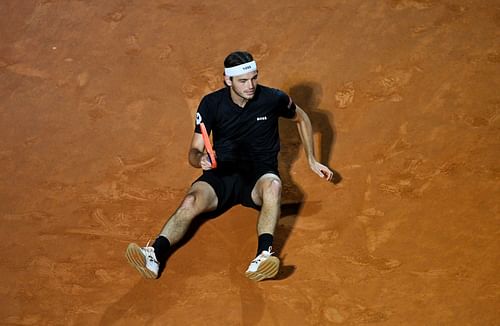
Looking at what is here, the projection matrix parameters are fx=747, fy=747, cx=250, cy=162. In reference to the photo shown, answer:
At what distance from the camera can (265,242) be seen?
16.0 feet

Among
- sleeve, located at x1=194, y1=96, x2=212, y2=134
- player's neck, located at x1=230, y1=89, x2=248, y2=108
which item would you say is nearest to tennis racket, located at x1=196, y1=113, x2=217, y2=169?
sleeve, located at x1=194, y1=96, x2=212, y2=134

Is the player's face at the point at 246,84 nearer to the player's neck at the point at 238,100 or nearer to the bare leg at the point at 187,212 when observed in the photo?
the player's neck at the point at 238,100

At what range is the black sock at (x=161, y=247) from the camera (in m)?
4.91

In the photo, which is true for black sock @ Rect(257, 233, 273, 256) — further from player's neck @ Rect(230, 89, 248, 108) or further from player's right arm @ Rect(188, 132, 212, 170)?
player's neck @ Rect(230, 89, 248, 108)

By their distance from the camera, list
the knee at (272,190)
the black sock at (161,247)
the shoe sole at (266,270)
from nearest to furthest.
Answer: the shoe sole at (266,270) < the black sock at (161,247) < the knee at (272,190)

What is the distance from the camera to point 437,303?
14.9 feet

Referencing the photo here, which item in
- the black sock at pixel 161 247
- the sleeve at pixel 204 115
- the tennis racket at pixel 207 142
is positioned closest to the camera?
the tennis racket at pixel 207 142

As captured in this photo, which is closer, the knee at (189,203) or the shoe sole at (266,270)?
the shoe sole at (266,270)

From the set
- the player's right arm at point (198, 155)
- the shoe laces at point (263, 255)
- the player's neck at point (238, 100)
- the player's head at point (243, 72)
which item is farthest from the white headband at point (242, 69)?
the shoe laces at point (263, 255)

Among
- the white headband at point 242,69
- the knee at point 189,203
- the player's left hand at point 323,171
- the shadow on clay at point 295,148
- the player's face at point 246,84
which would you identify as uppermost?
the white headband at point 242,69

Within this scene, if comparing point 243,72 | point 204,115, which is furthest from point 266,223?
point 243,72

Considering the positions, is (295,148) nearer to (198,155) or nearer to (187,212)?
(198,155)

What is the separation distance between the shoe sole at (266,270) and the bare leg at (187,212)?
59cm

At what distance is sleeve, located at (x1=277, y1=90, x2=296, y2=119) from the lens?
17.3 feet
